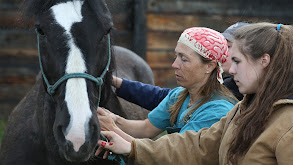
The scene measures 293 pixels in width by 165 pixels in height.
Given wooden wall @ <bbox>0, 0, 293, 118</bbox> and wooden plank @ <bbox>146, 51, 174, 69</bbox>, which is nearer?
wooden wall @ <bbox>0, 0, 293, 118</bbox>

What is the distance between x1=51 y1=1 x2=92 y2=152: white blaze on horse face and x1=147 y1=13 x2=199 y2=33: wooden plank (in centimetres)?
427

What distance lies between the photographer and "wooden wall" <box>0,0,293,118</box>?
6008mm

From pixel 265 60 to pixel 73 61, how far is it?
Answer: 94 centimetres

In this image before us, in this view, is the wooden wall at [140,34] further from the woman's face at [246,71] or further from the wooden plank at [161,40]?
the woman's face at [246,71]

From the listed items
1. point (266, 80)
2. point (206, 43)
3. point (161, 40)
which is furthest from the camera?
point (161, 40)

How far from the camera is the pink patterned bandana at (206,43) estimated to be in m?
2.30

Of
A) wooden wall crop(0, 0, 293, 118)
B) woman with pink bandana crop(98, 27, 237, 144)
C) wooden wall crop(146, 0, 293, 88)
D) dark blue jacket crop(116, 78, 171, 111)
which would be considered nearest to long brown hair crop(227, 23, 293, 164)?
woman with pink bandana crop(98, 27, 237, 144)

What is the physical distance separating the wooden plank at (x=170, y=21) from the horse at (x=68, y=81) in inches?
155

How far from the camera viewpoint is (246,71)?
1.87m

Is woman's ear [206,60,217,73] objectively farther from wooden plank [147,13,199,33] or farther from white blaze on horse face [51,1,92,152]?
wooden plank [147,13,199,33]

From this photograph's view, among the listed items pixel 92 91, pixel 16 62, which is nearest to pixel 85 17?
pixel 92 91

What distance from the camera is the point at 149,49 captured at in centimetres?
641

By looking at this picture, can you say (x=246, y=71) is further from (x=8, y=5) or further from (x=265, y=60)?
(x=8, y=5)

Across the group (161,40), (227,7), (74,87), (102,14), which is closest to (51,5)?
(102,14)
